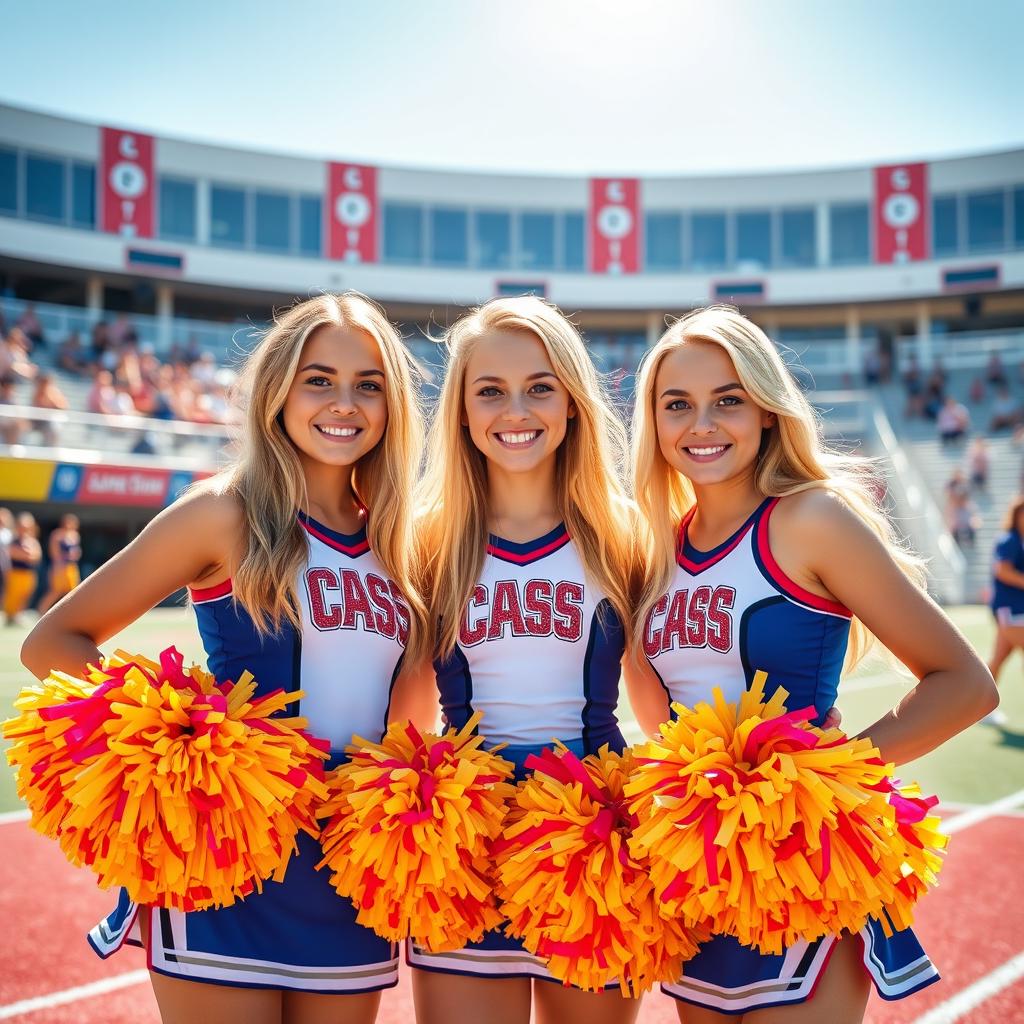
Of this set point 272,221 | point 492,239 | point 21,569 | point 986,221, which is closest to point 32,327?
point 272,221

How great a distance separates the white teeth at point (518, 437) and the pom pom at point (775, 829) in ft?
2.72

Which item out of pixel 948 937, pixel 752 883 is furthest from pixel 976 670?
pixel 948 937

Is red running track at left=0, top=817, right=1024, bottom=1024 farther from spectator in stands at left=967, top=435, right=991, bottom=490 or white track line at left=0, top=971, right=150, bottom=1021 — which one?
spectator in stands at left=967, top=435, right=991, bottom=490

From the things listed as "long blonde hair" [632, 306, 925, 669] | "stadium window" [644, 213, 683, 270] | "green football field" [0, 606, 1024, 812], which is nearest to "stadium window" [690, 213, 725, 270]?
"stadium window" [644, 213, 683, 270]

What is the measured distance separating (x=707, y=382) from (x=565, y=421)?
387 millimetres

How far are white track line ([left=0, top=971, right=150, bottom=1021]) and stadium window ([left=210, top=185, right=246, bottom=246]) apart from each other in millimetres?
25109

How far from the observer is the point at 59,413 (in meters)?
15.7

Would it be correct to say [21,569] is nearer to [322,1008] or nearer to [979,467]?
[322,1008]

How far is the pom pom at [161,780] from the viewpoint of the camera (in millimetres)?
1848

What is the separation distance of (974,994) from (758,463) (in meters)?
2.09

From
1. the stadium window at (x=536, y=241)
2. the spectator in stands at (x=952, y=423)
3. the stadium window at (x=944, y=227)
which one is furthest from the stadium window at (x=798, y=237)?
the spectator in stands at (x=952, y=423)

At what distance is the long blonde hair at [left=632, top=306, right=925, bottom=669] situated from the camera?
2.24 meters

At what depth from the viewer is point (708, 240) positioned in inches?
1121

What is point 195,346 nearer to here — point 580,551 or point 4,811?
point 4,811
